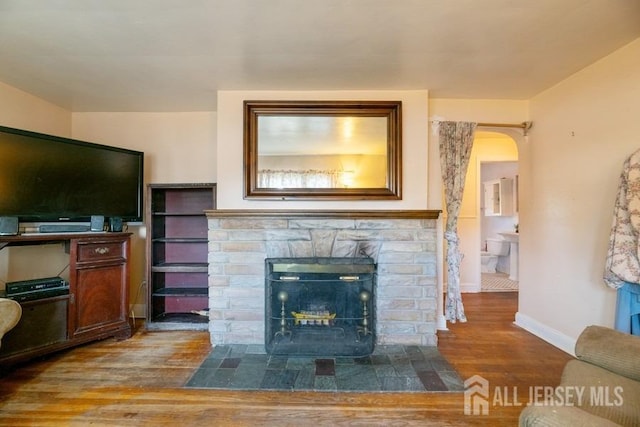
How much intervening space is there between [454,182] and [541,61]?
3.62 ft

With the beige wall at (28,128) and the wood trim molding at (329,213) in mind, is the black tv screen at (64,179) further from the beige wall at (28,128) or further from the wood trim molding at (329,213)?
the wood trim molding at (329,213)

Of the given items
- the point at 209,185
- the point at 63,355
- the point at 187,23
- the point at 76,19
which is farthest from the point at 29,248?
the point at 187,23

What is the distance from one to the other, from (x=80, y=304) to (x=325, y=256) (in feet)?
6.75

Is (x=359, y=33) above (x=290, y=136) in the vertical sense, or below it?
above

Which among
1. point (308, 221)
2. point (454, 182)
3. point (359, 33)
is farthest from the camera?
point (454, 182)

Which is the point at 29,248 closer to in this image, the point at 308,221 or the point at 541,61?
the point at 308,221

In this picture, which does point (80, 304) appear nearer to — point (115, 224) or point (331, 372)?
point (115, 224)

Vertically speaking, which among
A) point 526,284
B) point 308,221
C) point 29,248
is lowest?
point 526,284

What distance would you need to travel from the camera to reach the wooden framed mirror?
2607 mm

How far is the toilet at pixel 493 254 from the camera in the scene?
572cm

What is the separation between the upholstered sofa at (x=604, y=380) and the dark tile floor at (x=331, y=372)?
91 cm

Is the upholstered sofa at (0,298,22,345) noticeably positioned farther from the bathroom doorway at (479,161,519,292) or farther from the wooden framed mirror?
the bathroom doorway at (479,161,519,292)

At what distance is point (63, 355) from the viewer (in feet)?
7.82

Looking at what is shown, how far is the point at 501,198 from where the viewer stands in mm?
5820
